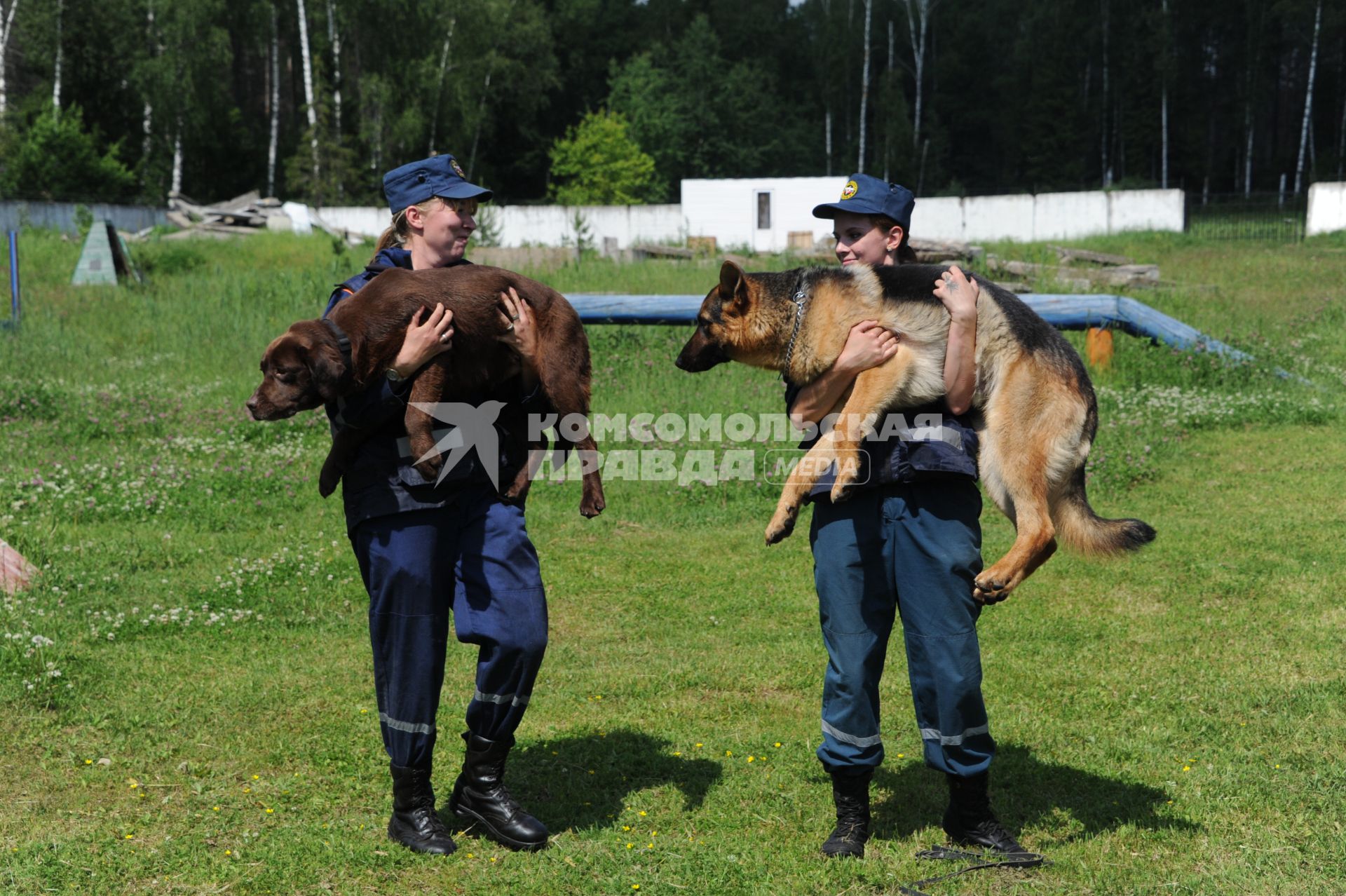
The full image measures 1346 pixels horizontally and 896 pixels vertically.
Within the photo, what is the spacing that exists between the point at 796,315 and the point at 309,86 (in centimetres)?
4112

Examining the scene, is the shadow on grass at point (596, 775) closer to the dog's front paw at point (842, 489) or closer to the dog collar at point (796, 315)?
the dog's front paw at point (842, 489)

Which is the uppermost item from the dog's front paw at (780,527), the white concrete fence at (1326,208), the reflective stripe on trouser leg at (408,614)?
the white concrete fence at (1326,208)

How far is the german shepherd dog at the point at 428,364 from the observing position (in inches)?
138

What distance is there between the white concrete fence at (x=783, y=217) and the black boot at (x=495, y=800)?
2698 centimetres

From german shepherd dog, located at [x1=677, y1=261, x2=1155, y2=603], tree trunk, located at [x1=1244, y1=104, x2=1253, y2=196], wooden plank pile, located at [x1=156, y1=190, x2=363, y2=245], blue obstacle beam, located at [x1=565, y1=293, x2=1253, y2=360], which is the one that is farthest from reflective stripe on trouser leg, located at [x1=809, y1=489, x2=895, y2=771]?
tree trunk, located at [x1=1244, y1=104, x2=1253, y2=196]

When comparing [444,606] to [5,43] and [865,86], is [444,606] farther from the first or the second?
[865,86]

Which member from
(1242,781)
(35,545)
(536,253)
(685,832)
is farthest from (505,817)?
(536,253)

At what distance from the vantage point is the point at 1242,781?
4.33 metres

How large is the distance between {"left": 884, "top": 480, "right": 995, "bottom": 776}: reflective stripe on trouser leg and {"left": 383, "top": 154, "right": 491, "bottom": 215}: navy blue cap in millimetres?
1817

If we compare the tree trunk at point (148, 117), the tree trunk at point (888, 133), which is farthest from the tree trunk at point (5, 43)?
the tree trunk at point (888, 133)

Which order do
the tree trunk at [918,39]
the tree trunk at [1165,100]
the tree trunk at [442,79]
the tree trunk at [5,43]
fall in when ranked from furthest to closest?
the tree trunk at [918,39] → the tree trunk at [1165,100] → the tree trunk at [442,79] → the tree trunk at [5,43]

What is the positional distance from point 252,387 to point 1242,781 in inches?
422

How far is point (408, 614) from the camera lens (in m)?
3.73

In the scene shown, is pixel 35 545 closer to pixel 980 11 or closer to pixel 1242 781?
pixel 1242 781
